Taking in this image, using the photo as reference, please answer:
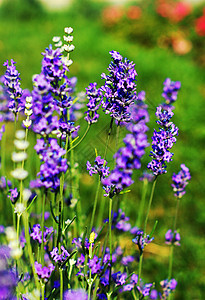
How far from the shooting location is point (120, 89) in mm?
1167

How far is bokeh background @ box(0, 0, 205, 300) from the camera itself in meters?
2.50

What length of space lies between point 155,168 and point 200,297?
1241mm

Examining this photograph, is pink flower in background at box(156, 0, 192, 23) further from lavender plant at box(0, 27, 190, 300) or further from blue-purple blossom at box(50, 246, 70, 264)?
blue-purple blossom at box(50, 246, 70, 264)

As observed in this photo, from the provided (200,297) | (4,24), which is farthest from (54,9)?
(200,297)

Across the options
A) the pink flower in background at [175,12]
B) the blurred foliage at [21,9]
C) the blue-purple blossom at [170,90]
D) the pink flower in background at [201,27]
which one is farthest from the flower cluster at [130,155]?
the blurred foliage at [21,9]

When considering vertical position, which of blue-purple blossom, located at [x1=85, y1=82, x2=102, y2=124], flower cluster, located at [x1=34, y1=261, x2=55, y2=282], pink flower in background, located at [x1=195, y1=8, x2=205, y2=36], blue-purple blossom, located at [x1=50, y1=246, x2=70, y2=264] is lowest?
flower cluster, located at [x1=34, y1=261, x2=55, y2=282]

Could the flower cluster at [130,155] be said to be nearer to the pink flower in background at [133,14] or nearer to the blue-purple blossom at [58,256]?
the blue-purple blossom at [58,256]

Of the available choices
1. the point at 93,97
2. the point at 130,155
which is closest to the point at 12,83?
the point at 93,97

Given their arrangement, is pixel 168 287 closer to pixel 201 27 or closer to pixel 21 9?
pixel 201 27

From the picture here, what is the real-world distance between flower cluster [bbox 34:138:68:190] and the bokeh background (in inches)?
18.0

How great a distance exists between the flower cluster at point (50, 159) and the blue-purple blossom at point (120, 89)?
271 millimetres

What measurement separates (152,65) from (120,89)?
4310 mm

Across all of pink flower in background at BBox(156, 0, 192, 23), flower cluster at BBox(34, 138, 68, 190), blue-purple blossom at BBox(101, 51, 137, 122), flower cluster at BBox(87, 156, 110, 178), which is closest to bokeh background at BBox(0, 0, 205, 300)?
pink flower in background at BBox(156, 0, 192, 23)

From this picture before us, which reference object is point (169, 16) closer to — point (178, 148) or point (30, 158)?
point (178, 148)
